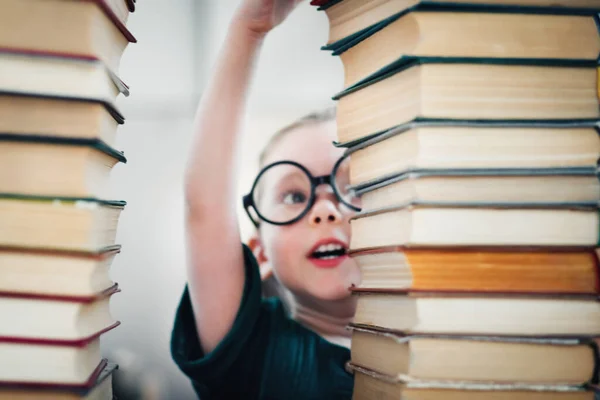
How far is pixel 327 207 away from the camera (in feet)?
2.93

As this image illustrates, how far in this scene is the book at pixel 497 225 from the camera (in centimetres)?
46

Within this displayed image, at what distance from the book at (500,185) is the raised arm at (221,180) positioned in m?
0.34

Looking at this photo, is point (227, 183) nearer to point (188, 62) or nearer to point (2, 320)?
point (2, 320)

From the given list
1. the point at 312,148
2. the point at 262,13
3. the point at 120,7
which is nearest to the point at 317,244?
the point at 312,148

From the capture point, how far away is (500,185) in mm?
470

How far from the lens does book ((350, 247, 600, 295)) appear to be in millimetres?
458

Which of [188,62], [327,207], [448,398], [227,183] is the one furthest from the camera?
[188,62]

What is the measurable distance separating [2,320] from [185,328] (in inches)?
16.9

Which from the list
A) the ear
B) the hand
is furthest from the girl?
the ear

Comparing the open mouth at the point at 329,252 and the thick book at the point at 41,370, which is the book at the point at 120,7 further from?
the open mouth at the point at 329,252

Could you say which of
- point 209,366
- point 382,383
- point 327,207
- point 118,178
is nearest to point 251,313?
point 209,366

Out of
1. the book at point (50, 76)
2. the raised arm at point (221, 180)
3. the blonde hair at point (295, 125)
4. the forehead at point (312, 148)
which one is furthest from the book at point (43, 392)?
the blonde hair at point (295, 125)

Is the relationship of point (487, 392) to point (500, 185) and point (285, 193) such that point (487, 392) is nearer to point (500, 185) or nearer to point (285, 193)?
point (500, 185)

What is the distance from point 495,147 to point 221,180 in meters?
0.42
